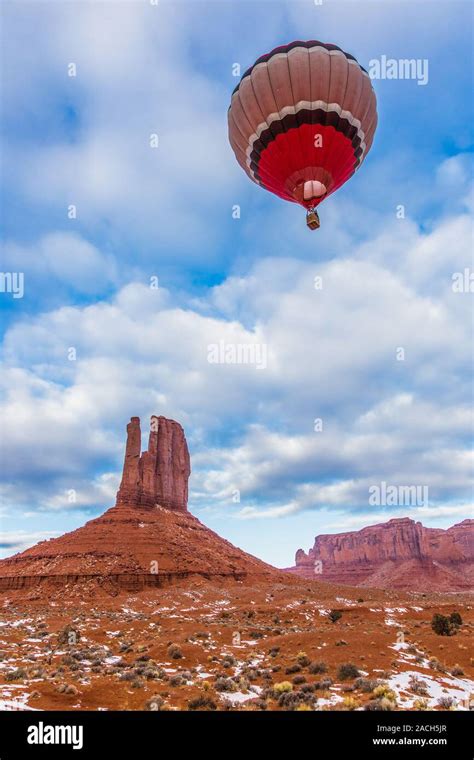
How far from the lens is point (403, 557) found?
130m

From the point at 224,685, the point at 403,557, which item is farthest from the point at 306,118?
the point at 403,557

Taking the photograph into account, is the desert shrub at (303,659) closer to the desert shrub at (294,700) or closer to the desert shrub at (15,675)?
the desert shrub at (294,700)

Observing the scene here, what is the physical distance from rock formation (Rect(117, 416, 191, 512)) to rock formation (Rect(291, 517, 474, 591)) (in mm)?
47194

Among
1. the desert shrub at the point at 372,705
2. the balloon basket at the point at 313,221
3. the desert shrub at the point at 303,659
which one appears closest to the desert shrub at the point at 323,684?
the desert shrub at the point at 372,705

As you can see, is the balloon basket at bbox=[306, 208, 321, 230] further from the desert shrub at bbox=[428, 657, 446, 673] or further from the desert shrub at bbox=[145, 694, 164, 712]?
the desert shrub at bbox=[428, 657, 446, 673]

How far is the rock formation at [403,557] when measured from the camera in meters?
118

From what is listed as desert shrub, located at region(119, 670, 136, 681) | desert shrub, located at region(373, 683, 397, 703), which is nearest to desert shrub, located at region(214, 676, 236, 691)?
desert shrub, located at region(119, 670, 136, 681)

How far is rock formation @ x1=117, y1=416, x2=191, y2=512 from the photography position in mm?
84375

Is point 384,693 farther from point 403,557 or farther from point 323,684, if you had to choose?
point 403,557

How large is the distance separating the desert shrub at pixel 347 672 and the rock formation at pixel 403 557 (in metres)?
110

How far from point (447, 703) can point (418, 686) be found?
1.49 metres

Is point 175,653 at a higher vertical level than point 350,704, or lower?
lower
